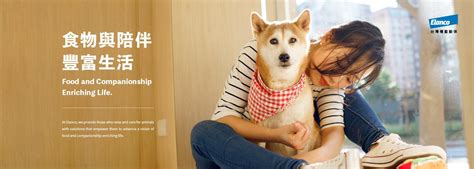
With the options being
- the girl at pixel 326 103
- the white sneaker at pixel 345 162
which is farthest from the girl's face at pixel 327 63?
the white sneaker at pixel 345 162

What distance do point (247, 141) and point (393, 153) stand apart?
0.35 m

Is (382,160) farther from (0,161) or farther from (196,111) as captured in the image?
(0,161)

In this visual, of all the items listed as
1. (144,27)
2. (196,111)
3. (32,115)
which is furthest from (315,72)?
(32,115)

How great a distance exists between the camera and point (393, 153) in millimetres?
1498

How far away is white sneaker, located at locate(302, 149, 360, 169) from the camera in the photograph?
4.82 feet

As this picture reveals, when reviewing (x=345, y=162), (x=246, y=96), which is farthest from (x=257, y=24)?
(x=345, y=162)

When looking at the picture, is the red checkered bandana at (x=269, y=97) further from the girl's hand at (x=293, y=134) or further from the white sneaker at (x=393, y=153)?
the white sneaker at (x=393, y=153)

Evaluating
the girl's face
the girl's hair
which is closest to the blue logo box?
the girl's hair

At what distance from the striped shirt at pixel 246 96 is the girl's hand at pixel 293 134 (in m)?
0.07

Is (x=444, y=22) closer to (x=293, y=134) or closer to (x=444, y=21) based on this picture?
(x=444, y=21)

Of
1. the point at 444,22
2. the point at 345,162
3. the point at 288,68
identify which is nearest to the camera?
the point at 345,162

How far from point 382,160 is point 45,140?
949 millimetres

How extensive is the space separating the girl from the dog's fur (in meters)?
0.02

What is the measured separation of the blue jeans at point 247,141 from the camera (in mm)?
1508
